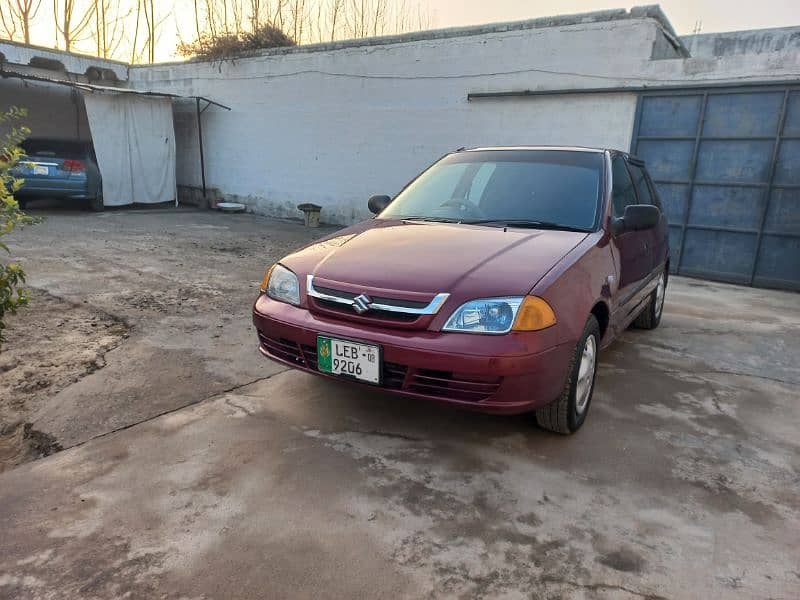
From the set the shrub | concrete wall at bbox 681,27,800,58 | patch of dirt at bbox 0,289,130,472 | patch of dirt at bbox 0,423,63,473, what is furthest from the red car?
the shrub

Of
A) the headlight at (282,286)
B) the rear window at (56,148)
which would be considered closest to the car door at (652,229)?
the headlight at (282,286)

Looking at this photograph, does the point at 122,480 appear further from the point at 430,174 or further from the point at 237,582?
the point at 430,174

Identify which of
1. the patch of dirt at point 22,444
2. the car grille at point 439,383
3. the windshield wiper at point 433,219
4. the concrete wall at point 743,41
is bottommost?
the patch of dirt at point 22,444

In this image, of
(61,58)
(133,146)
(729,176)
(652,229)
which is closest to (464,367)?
(652,229)

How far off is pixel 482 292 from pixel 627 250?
4.99 ft

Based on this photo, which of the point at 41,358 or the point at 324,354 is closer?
the point at 324,354

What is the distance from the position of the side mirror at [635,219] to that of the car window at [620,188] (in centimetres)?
13

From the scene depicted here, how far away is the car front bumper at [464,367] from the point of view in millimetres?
2225

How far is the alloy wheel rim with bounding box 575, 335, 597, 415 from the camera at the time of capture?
2696 mm

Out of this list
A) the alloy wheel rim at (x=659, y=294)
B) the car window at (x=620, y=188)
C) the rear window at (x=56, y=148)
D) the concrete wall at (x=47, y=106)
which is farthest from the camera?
the concrete wall at (x=47, y=106)

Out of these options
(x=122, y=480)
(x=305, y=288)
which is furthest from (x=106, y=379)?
(x=305, y=288)

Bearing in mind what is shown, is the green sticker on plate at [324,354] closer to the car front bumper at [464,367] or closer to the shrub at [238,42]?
the car front bumper at [464,367]

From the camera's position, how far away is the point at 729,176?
278 inches

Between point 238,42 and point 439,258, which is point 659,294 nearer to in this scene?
point 439,258
